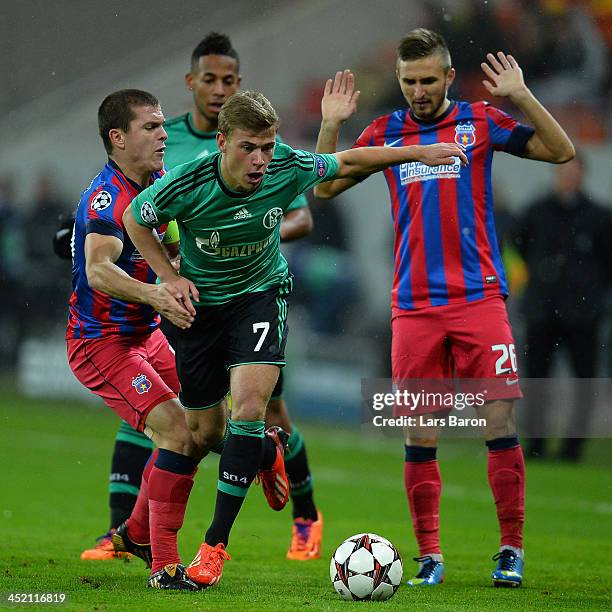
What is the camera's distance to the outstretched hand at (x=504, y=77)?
5531 mm

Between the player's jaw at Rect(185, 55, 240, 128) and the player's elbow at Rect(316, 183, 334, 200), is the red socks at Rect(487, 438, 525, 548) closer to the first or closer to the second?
the player's elbow at Rect(316, 183, 334, 200)

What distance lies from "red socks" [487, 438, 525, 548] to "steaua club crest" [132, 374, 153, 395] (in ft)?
5.22

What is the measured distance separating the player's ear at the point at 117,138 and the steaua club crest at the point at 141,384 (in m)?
1.05

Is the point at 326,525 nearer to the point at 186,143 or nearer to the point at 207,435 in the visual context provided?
the point at 186,143

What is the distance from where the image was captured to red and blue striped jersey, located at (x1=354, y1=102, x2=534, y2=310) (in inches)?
219

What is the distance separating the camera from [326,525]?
763 cm

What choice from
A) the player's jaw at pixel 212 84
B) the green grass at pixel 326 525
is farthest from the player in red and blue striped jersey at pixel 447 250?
the player's jaw at pixel 212 84

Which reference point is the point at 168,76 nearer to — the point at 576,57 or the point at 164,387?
the point at 576,57

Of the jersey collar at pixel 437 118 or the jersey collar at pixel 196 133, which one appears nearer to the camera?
the jersey collar at pixel 437 118

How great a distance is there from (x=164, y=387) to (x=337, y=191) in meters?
1.30

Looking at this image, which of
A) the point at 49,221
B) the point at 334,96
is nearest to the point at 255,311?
the point at 334,96

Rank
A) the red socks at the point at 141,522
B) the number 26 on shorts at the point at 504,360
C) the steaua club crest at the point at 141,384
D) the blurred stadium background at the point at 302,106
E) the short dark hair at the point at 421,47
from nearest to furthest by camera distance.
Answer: the steaua club crest at the point at 141,384 < the red socks at the point at 141,522 < the number 26 on shorts at the point at 504,360 < the short dark hair at the point at 421,47 < the blurred stadium background at the point at 302,106

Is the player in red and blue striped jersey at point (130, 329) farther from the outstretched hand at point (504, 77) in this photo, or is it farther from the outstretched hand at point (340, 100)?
the outstretched hand at point (504, 77)

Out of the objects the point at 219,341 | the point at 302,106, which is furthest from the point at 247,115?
the point at 302,106
